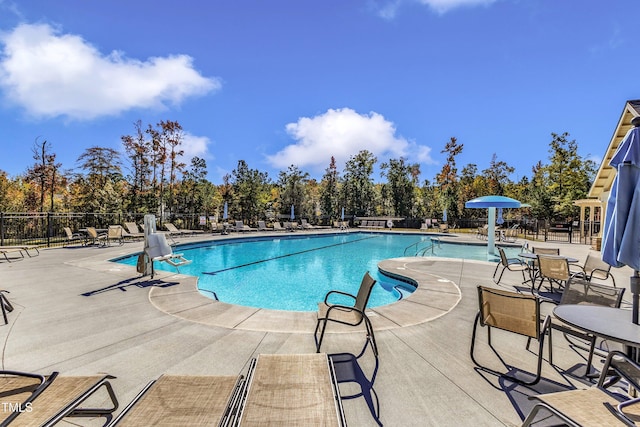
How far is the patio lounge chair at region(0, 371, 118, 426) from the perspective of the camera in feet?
4.38

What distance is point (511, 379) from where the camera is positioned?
2.47 meters

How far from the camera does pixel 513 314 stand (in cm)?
254

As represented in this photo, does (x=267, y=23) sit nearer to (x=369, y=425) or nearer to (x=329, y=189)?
(x=369, y=425)

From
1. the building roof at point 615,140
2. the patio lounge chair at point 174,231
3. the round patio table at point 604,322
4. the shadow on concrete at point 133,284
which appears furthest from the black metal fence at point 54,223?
the round patio table at point 604,322

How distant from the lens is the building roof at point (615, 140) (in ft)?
31.5

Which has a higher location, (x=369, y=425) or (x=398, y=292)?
(x=369, y=425)

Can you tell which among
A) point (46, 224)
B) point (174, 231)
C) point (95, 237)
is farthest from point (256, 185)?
point (95, 237)

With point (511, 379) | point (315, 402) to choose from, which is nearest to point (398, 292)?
point (511, 379)

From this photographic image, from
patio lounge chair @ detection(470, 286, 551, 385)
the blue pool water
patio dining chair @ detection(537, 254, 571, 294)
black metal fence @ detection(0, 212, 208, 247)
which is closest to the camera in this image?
patio lounge chair @ detection(470, 286, 551, 385)

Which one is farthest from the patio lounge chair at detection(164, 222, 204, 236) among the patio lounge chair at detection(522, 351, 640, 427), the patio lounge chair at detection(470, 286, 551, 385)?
the patio lounge chair at detection(522, 351, 640, 427)

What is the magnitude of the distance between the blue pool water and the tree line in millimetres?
7724

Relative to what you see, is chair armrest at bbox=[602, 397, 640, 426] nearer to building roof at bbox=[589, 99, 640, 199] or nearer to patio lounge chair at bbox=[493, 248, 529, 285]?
patio lounge chair at bbox=[493, 248, 529, 285]

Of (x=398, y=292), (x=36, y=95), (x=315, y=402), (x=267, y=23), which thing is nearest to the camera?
(x=315, y=402)

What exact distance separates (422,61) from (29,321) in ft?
51.0
